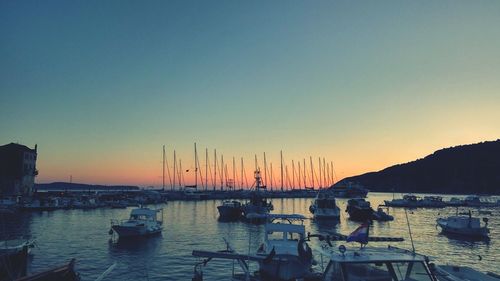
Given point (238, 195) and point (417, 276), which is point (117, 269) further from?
point (238, 195)

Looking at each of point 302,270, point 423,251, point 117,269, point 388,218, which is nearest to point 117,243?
point 117,269

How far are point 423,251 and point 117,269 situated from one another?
109 ft

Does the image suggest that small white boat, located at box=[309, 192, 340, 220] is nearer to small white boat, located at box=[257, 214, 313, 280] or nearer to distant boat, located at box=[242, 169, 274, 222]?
distant boat, located at box=[242, 169, 274, 222]

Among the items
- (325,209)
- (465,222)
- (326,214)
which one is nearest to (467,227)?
(465,222)

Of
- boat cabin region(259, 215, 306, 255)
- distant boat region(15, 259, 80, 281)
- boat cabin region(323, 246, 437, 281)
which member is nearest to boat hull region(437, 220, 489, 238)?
boat cabin region(259, 215, 306, 255)

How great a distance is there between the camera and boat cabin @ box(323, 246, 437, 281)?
1113 cm

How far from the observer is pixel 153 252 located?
1526 inches

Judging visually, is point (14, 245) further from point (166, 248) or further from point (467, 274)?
point (467, 274)

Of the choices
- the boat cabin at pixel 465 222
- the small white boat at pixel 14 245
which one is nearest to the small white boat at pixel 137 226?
the small white boat at pixel 14 245

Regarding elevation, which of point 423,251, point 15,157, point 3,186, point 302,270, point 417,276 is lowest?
point 423,251

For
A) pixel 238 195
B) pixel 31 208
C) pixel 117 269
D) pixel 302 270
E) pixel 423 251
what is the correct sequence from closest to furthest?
pixel 302 270 → pixel 117 269 → pixel 423 251 → pixel 31 208 → pixel 238 195

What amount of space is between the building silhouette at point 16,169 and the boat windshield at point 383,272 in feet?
407

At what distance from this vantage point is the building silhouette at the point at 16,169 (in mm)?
111188

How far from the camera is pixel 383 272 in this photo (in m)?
11.3
